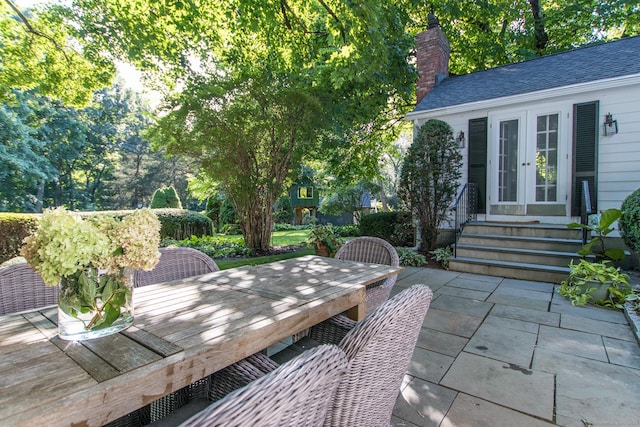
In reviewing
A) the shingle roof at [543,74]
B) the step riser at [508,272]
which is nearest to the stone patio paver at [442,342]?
the step riser at [508,272]

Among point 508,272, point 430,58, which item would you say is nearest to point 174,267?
point 508,272

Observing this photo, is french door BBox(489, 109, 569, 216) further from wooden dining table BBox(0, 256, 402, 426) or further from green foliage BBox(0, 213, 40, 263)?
green foliage BBox(0, 213, 40, 263)

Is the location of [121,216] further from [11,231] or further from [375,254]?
[375,254]

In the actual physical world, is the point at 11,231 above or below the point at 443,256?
above

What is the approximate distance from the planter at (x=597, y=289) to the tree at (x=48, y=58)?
9.98 metres

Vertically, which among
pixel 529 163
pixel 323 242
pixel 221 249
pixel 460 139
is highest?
pixel 460 139

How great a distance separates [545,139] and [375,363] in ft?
20.6

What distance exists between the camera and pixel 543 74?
19.6 feet

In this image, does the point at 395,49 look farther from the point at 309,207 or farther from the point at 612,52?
the point at 309,207

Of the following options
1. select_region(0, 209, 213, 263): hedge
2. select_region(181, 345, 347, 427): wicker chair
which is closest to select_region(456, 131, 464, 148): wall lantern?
select_region(181, 345, 347, 427): wicker chair

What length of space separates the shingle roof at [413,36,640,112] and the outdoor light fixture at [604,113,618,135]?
624mm

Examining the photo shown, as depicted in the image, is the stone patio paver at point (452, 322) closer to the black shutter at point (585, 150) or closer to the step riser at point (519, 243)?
the step riser at point (519, 243)

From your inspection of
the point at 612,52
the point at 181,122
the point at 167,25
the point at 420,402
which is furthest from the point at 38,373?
the point at 612,52

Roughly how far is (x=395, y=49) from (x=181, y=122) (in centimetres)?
493
